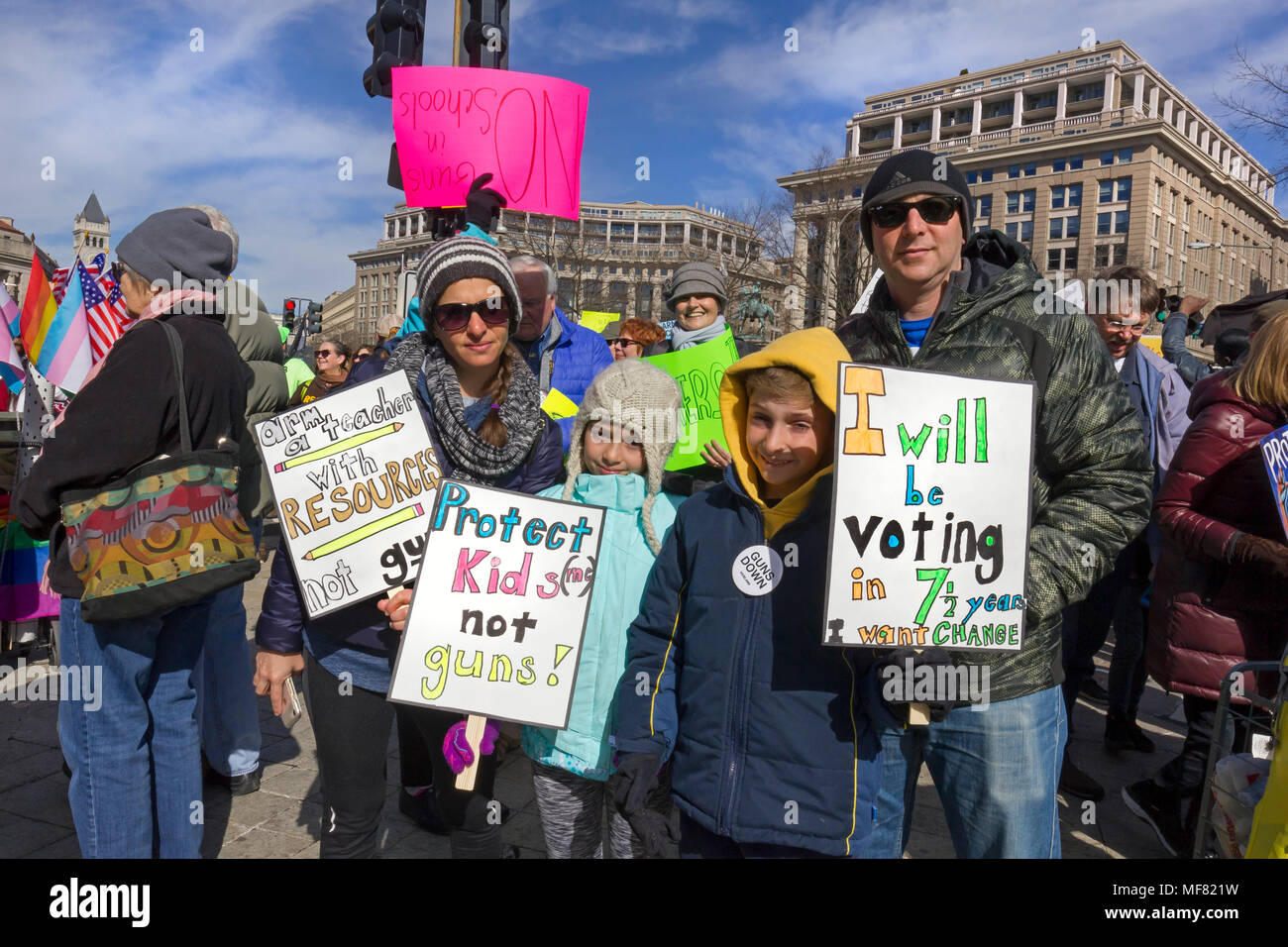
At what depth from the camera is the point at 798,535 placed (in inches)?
79.0

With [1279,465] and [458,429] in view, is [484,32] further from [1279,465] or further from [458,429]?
[1279,465]

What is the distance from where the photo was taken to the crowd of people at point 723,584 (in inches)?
75.3

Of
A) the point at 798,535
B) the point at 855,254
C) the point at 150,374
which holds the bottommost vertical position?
the point at 798,535

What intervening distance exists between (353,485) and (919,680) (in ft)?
5.08

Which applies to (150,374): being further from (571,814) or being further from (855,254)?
(855,254)

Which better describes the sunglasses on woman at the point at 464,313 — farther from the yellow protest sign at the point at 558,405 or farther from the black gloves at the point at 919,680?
the black gloves at the point at 919,680

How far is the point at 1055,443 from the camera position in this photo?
1910mm

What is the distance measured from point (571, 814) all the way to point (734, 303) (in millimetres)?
31334

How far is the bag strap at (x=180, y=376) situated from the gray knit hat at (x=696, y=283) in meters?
3.12

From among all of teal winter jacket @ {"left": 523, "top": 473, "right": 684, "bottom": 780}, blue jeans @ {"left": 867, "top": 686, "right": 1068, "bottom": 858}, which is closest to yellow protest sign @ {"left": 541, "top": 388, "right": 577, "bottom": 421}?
teal winter jacket @ {"left": 523, "top": 473, "right": 684, "bottom": 780}

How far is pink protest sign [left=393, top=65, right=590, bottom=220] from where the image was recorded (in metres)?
4.99

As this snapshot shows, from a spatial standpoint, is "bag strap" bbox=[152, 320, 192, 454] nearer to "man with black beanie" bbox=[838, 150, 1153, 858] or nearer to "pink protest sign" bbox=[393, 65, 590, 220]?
"man with black beanie" bbox=[838, 150, 1153, 858]
